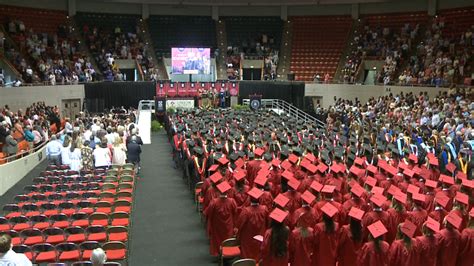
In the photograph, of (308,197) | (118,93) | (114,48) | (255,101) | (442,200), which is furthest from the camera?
(114,48)

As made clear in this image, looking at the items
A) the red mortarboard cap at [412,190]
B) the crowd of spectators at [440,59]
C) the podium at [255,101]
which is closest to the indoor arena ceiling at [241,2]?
the crowd of spectators at [440,59]

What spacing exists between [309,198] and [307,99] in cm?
2010

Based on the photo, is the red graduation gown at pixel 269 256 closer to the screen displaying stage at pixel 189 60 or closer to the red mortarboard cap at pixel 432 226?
the red mortarboard cap at pixel 432 226

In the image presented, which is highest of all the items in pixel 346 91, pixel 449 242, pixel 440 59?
pixel 440 59

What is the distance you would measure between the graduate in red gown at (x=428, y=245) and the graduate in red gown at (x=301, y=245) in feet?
4.23

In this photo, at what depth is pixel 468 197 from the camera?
7.52m

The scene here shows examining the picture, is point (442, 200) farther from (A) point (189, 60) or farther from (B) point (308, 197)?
(A) point (189, 60)

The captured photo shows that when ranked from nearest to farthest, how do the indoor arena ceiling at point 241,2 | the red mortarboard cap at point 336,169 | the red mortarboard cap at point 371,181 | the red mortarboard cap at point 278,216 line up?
the red mortarboard cap at point 278,216, the red mortarboard cap at point 371,181, the red mortarboard cap at point 336,169, the indoor arena ceiling at point 241,2

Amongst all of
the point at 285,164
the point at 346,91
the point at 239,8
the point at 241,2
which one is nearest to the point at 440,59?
the point at 346,91

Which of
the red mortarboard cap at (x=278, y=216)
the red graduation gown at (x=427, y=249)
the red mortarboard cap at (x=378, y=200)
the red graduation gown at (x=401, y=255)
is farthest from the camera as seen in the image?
the red mortarboard cap at (x=378, y=200)

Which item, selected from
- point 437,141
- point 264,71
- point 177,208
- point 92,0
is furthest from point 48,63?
point 437,141

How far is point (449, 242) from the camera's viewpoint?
246 inches

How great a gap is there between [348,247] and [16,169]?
1000 cm

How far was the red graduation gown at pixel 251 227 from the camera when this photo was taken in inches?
284
